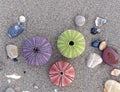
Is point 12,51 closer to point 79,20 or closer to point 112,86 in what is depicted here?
point 79,20

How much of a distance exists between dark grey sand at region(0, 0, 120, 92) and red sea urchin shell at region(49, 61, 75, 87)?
0.07m

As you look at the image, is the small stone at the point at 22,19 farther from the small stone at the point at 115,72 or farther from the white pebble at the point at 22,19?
the small stone at the point at 115,72

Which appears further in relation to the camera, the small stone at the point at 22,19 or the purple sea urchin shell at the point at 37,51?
the small stone at the point at 22,19

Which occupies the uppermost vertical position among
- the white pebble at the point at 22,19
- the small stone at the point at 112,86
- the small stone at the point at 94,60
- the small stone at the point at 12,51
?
the white pebble at the point at 22,19

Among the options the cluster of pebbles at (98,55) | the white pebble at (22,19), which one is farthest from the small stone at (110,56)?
the white pebble at (22,19)

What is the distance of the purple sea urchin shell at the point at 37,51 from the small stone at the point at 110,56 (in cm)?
30

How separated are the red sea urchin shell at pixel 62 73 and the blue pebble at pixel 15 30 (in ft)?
0.86

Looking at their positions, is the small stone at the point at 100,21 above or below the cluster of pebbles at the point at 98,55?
above

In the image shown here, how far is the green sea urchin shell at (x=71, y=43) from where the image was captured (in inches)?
57.4

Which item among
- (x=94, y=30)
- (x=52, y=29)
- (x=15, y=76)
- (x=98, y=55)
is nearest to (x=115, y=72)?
(x=98, y=55)

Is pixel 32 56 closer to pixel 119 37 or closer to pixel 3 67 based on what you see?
pixel 3 67

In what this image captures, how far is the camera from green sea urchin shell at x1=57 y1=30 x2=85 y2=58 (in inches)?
57.4

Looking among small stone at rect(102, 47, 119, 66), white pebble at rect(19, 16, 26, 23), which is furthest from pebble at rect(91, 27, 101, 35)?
white pebble at rect(19, 16, 26, 23)

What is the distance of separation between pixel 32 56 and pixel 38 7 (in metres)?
0.29
